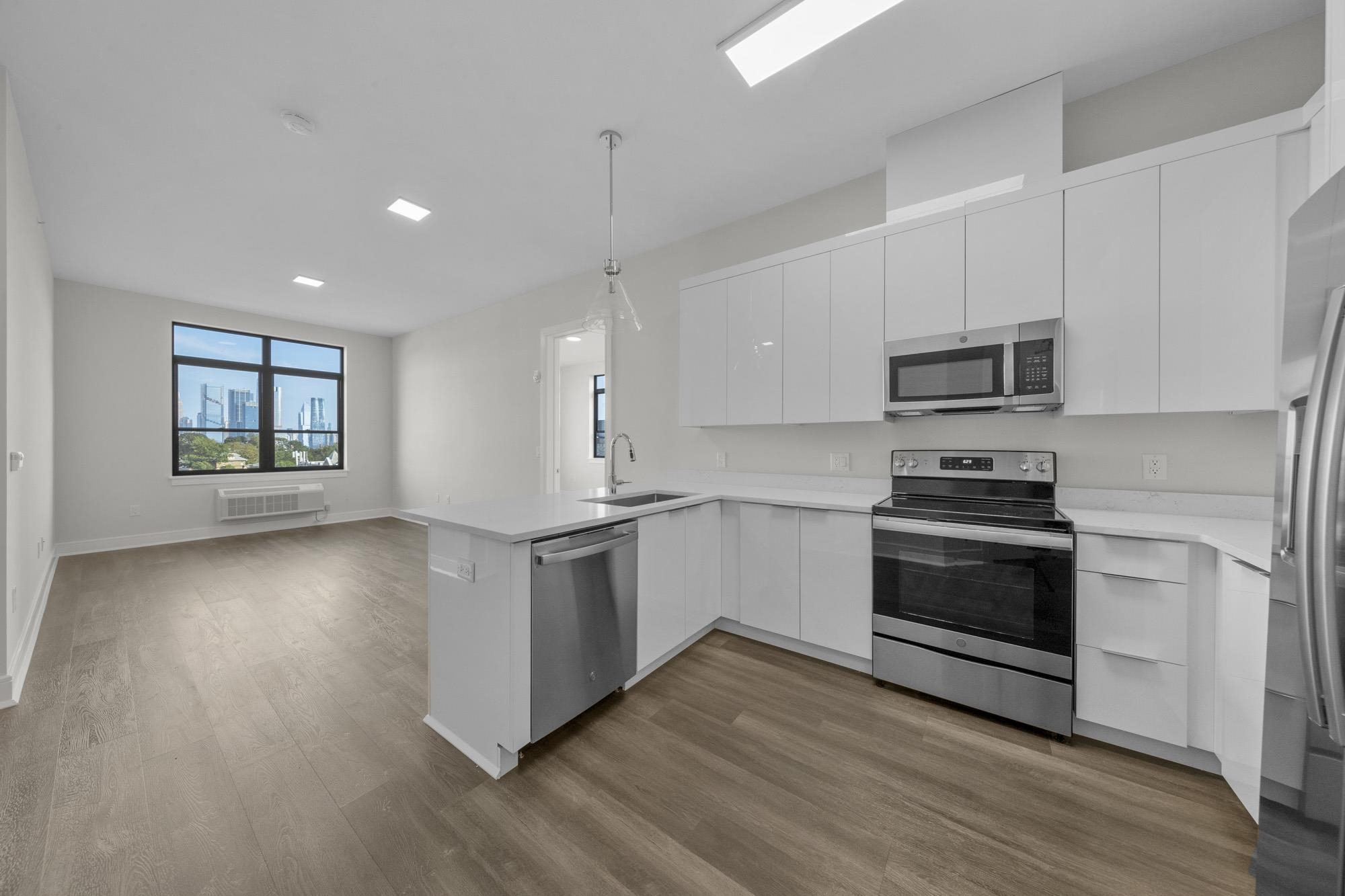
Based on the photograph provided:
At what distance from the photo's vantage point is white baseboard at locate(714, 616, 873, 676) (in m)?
2.44

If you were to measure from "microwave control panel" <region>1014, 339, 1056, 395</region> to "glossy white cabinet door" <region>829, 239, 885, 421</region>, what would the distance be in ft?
1.98

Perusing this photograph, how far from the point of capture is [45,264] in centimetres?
391

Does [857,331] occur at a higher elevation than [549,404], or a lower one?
higher

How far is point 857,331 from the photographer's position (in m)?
2.61

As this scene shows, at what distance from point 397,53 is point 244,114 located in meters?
1.03

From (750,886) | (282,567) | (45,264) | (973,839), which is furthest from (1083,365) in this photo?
(45,264)

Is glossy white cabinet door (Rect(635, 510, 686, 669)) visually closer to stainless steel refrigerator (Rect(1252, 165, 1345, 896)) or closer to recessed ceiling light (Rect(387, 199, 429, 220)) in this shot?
stainless steel refrigerator (Rect(1252, 165, 1345, 896))

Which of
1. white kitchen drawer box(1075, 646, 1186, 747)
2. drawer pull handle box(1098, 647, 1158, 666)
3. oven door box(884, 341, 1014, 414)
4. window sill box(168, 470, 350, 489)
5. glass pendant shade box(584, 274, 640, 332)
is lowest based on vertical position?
white kitchen drawer box(1075, 646, 1186, 747)

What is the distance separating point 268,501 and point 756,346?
21.2ft

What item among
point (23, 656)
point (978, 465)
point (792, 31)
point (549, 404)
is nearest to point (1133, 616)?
point (978, 465)

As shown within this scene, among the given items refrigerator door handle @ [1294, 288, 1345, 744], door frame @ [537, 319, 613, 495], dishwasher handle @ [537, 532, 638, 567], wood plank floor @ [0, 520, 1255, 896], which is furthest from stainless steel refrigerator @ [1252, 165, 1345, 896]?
door frame @ [537, 319, 613, 495]

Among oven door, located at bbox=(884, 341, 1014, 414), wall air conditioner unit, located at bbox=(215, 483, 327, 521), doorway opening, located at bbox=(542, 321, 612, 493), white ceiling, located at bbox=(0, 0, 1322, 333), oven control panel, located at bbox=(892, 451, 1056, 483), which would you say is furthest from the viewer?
doorway opening, located at bbox=(542, 321, 612, 493)

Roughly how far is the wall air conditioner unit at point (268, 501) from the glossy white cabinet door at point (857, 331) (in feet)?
22.4

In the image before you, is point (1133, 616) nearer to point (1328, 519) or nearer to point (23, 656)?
point (1328, 519)
